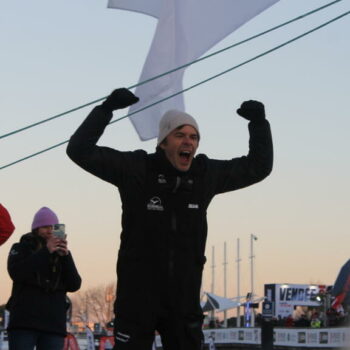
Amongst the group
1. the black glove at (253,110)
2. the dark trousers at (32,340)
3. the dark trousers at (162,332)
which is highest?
the black glove at (253,110)

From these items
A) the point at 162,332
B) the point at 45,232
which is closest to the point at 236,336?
the point at 45,232

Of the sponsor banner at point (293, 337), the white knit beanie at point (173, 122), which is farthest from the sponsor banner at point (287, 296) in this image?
the white knit beanie at point (173, 122)

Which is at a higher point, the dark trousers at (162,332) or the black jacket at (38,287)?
the black jacket at (38,287)

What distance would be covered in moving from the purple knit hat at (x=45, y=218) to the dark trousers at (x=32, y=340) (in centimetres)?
71

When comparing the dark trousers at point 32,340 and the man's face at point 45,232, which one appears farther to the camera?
the man's face at point 45,232

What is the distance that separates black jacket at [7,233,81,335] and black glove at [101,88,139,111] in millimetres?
1807

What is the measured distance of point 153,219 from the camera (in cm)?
488

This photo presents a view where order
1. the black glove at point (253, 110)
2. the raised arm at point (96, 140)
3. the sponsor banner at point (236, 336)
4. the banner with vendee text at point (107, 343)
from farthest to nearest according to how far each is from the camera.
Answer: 1. the sponsor banner at point (236, 336)
2. the banner with vendee text at point (107, 343)
3. the black glove at point (253, 110)
4. the raised arm at point (96, 140)

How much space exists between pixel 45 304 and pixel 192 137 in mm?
2204

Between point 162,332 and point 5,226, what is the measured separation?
1305 millimetres

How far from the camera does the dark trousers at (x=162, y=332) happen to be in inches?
189

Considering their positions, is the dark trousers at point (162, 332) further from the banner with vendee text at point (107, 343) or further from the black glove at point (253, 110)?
the banner with vendee text at point (107, 343)

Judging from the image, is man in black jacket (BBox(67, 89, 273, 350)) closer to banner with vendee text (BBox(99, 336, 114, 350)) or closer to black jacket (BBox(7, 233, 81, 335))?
black jacket (BBox(7, 233, 81, 335))

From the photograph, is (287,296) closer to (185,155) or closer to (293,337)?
(293,337)
